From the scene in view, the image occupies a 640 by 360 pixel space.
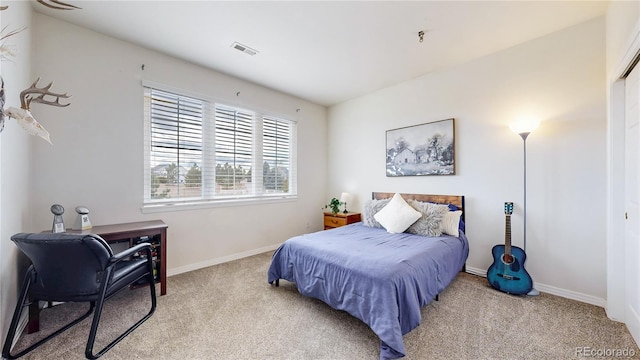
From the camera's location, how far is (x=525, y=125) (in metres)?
2.61

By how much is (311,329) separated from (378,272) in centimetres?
74

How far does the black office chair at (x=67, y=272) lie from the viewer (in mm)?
1601

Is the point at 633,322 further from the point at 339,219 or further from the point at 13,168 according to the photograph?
the point at 13,168

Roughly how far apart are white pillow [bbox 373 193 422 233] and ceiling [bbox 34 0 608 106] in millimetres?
1843

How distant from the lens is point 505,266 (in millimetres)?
2623

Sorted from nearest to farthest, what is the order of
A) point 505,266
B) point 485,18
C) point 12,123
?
point 12,123 → point 485,18 → point 505,266

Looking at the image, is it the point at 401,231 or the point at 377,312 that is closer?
the point at 377,312

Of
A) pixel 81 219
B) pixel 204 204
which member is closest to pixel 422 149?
pixel 204 204

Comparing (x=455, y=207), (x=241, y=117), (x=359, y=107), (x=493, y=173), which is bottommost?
(x=455, y=207)

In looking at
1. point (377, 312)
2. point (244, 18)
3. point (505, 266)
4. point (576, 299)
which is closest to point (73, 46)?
point (244, 18)

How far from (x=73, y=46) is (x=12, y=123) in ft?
3.78

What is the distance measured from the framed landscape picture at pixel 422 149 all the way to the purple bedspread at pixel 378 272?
3.24ft

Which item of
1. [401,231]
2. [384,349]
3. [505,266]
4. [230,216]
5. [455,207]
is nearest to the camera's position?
[384,349]

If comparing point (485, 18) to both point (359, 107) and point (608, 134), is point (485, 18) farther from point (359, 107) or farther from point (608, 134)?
point (359, 107)
